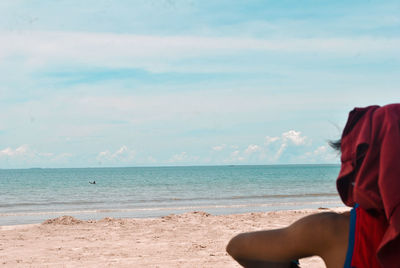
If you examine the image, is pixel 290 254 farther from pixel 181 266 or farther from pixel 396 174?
pixel 181 266

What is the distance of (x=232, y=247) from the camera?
1.98 meters

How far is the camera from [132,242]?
8406 millimetres

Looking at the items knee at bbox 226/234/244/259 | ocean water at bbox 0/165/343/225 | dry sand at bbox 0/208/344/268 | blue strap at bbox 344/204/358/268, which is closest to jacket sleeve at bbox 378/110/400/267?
blue strap at bbox 344/204/358/268

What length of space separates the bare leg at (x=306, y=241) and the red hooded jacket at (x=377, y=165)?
0.50ft

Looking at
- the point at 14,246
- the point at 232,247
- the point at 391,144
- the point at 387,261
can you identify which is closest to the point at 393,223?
the point at 387,261

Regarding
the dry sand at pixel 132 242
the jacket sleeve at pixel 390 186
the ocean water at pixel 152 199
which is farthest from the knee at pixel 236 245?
the ocean water at pixel 152 199

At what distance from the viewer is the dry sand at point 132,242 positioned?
6.75m

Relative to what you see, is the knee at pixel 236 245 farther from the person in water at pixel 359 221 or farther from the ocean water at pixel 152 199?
the ocean water at pixel 152 199

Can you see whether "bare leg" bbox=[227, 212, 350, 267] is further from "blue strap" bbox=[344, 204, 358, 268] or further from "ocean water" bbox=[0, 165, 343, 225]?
"ocean water" bbox=[0, 165, 343, 225]

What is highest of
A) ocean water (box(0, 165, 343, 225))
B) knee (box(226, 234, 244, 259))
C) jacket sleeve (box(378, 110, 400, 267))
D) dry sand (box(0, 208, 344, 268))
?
jacket sleeve (box(378, 110, 400, 267))

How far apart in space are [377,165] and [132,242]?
723 cm

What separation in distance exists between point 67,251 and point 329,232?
268 inches

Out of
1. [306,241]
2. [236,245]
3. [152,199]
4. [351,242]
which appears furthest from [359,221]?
[152,199]

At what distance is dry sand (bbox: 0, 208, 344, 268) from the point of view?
22.1ft
